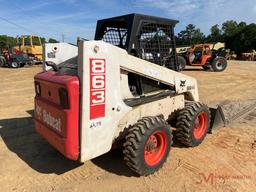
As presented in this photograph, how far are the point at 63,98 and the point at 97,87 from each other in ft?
1.32

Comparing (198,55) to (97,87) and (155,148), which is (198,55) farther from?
(97,87)

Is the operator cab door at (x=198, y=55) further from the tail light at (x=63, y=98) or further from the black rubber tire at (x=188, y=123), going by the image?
the tail light at (x=63, y=98)

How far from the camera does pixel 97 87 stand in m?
2.96

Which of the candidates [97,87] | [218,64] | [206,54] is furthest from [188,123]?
[206,54]

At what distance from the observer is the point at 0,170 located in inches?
151

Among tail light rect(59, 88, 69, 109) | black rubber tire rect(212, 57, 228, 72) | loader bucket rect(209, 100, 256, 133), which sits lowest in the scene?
loader bucket rect(209, 100, 256, 133)

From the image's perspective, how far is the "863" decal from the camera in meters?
2.90

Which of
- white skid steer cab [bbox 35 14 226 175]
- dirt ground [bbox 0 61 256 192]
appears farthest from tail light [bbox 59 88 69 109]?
dirt ground [bbox 0 61 256 192]

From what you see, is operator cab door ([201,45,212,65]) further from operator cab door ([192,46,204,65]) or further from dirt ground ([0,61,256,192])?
dirt ground ([0,61,256,192])

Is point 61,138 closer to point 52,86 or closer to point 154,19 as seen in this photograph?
point 52,86

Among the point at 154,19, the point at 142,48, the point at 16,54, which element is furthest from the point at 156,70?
the point at 16,54

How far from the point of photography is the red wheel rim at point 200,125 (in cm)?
451

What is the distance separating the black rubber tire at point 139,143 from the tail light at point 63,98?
2.82 feet

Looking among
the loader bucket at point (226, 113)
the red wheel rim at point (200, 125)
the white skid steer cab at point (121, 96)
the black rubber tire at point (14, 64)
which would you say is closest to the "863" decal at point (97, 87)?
the white skid steer cab at point (121, 96)
